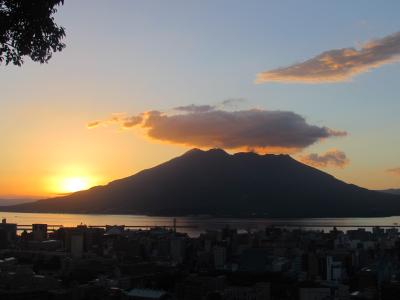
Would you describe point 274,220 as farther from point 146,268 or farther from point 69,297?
point 69,297

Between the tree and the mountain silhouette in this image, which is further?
the mountain silhouette

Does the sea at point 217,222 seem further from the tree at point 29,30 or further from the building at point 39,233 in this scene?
the tree at point 29,30

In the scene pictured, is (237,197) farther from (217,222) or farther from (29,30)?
(29,30)

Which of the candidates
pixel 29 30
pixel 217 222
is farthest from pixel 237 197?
pixel 29 30

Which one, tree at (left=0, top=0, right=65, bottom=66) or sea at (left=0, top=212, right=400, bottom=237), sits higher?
tree at (left=0, top=0, right=65, bottom=66)

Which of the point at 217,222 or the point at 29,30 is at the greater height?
the point at 29,30

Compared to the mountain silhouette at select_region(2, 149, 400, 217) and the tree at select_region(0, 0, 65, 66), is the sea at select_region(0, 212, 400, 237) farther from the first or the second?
the tree at select_region(0, 0, 65, 66)

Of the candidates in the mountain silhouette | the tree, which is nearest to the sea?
the mountain silhouette

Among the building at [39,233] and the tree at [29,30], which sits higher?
the tree at [29,30]

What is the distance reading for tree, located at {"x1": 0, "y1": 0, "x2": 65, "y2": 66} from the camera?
8.07ft

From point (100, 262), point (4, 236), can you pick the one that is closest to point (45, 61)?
point (100, 262)

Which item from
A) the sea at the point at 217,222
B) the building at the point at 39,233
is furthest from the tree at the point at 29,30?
the sea at the point at 217,222

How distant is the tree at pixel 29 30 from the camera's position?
2461 millimetres

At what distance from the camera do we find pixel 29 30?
255cm
